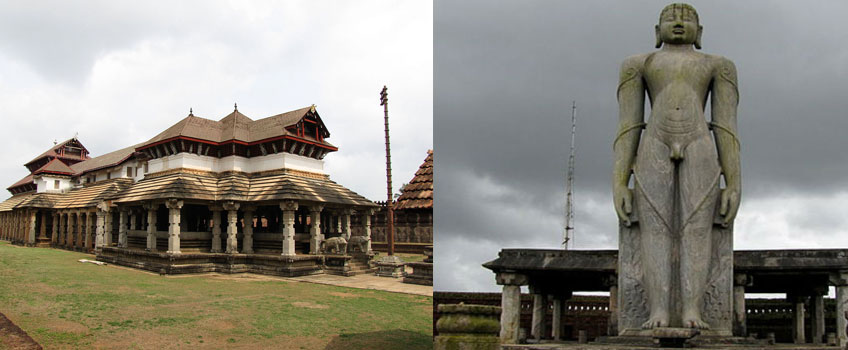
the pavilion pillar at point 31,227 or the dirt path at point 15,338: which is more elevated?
the pavilion pillar at point 31,227

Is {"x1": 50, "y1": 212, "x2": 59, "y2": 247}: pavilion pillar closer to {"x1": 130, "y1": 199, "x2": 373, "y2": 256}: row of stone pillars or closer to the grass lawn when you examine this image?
{"x1": 130, "y1": 199, "x2": 373, "y2": 256}: row of stone pillars

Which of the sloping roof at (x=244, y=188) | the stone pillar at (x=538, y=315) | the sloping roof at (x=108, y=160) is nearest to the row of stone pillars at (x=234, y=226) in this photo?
the sloping roof at (x=244, y=188)

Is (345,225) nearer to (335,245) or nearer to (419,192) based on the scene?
(335,245)

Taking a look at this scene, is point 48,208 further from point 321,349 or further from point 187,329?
point 321,349

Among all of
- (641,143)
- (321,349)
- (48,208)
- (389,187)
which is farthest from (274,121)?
(641,143)

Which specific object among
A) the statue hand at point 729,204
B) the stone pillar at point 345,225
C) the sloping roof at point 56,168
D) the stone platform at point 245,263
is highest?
the sloping roof at point 56,168

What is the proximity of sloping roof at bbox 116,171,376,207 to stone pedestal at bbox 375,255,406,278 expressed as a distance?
207 centimetres

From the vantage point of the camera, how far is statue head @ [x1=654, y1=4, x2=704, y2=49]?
697 centimetres

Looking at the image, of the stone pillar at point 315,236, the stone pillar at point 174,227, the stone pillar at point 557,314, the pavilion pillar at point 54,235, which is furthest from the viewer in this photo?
the pavilion pillar at point 54,235

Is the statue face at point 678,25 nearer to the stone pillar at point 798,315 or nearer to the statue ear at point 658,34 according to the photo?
the statue ear at point 658,34

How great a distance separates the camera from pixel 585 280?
10.1 meters

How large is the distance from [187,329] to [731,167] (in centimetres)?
775

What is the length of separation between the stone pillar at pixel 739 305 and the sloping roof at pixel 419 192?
8.42 metres

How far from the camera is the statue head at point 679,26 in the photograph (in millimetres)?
6973
